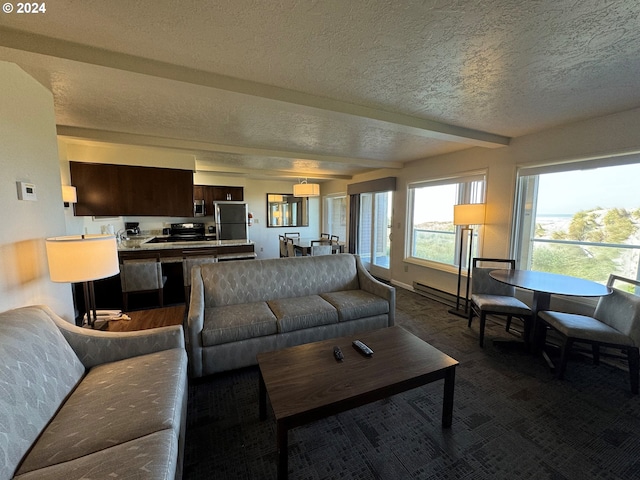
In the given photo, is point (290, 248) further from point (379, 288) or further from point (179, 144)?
point (379, 288)

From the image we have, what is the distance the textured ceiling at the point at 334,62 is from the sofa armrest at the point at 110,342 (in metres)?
1.64

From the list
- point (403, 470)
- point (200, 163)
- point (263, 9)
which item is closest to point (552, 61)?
point (263, 9)

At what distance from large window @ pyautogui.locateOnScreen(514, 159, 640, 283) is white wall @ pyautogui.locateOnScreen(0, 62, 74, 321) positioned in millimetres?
4692

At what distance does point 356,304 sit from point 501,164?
2707 mm

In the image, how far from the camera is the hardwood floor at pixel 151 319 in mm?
3154

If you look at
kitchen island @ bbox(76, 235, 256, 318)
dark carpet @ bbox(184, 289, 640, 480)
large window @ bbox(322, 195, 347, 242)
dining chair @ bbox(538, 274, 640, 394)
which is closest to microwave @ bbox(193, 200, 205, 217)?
kitchen island @ bbox(76, 235, 256, 318)

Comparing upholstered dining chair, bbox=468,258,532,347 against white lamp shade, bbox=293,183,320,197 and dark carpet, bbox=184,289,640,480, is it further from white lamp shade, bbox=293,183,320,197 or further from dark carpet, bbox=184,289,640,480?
white lamp shade, bbox=293,183,320,197

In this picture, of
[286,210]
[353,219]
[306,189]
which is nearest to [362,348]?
[306,189]

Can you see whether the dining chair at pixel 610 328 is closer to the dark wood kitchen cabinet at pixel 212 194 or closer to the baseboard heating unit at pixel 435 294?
the baseboard heating unit at pixel 435 294

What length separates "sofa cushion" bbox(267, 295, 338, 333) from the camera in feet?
7.82

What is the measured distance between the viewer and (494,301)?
2.76 m

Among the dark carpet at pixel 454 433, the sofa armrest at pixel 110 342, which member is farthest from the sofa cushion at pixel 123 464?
the sofa armrest at pixel 110 342

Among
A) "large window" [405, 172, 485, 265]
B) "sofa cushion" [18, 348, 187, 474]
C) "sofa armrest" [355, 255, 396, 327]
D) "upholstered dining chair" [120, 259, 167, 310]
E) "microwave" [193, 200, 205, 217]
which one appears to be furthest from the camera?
"microwave" [193, 200, 205, 217]

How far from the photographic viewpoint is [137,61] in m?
1.67
